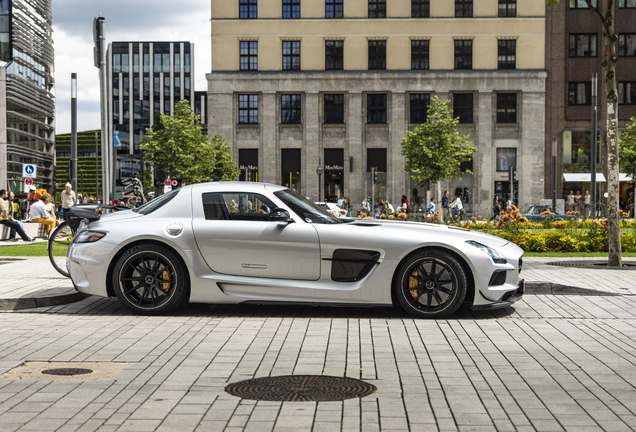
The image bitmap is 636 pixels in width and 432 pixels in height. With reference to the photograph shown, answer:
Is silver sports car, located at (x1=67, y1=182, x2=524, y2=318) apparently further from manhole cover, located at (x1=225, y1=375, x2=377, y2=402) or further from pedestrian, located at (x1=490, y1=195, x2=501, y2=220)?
pedestrian, located at (x1=490, y1=195, x2=501, y2=220)

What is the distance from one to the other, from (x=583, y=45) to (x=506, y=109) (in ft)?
23.9

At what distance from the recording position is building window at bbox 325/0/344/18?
56625 millimetres

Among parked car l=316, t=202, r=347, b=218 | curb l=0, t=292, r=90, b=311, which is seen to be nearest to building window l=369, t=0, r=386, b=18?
parked car l=316, t=202, r=347, b=218

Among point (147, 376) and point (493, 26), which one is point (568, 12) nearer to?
point (493, 26)

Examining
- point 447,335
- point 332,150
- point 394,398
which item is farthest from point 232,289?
point 332,150

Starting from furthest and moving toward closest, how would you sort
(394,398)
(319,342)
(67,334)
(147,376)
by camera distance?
(67,334)
(319,342)
(147,376)
(394,398)

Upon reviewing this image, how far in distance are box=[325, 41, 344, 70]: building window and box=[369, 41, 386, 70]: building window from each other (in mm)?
2063

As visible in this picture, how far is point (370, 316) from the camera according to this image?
8836 millimetres

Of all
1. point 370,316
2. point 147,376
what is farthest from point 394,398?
point 370,316

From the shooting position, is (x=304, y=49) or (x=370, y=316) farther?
(x=304, y=49)

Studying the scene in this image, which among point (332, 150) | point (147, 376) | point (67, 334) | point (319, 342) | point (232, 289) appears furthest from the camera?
point (332, 150)

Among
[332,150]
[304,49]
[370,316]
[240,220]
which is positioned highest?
[304,49]

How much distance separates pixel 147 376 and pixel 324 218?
143 inches

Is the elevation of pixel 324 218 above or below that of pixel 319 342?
above
